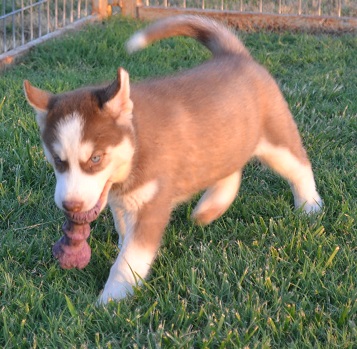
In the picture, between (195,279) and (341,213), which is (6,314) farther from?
(341,213)

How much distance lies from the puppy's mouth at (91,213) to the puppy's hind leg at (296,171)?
1.18 m

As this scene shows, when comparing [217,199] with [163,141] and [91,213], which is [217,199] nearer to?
[163,141]

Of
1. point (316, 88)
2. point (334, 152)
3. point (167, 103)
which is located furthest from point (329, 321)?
point (316, 88)

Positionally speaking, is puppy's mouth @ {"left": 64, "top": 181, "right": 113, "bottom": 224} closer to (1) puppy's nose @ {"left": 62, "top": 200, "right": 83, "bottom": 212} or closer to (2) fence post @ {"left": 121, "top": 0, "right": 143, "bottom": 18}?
(1) puppy's nose @ {"left": 62, "top": 200, "right": 83, "bottom": 212}

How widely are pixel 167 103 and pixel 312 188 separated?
3.92ft

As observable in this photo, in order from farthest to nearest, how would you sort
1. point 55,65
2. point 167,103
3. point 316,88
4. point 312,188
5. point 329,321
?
point 55,65 < point 316,88 < point 312,188 < point 167,103 < point 329,321

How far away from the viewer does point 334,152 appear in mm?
4789

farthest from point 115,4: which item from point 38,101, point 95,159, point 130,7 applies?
point 95,159

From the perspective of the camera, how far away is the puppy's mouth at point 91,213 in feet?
9.92

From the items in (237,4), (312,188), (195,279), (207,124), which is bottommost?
(237,4)

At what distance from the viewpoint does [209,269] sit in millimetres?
3303

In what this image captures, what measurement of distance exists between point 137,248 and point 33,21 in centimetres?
565

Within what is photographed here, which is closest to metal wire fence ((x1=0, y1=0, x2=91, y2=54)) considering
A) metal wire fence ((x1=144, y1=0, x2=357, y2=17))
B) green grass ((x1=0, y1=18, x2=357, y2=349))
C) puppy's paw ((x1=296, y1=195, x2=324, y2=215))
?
metal wire fence ((x1=144, y1=0, x2=357, y2=17))

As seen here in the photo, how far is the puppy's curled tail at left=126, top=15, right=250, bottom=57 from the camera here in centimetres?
405
